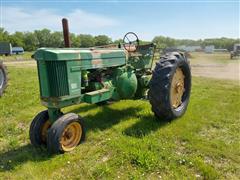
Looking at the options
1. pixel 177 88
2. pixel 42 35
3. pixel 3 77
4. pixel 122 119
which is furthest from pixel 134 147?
pixel 42 35

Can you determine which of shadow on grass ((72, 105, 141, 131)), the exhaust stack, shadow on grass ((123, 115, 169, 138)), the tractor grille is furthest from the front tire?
the exhaust stack

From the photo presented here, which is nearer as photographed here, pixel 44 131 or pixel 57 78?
pixel 57 78

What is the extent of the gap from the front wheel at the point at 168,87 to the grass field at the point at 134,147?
24 centimetres

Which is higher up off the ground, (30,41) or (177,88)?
(30,41)

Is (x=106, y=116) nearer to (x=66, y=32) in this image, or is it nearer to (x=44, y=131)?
(x=44, y=131)

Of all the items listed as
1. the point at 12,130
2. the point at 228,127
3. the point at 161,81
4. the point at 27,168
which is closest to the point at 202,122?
the point at 228,127

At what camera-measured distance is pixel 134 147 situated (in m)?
3.98

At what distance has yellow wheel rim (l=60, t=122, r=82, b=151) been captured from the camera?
390 cm

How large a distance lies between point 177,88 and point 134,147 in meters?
1.91

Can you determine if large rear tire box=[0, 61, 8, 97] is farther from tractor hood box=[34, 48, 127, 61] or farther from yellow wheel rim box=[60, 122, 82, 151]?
yellow wheel rim box=[60, 122, 82, 151]

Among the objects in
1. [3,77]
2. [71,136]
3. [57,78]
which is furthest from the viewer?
[3,77]

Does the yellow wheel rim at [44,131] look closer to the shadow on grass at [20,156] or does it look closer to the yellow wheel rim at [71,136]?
the shadow on grass at [20,156]

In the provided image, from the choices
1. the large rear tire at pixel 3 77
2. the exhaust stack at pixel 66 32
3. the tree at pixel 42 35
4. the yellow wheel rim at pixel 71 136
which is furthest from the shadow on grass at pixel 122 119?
the tree at pixel 42 35

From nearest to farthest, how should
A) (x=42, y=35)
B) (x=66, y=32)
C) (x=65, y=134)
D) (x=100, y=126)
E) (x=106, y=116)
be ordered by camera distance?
(x=65, y=134) → (x=66, y=32) → (x=100, y=126) → (x=106, y=116) → (x=42, y=35)
